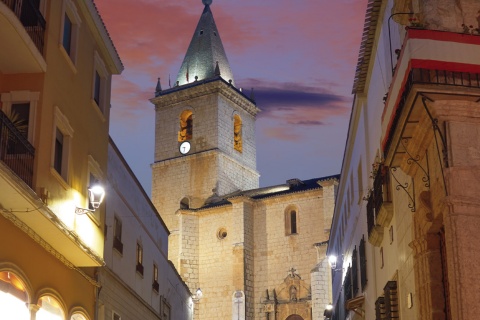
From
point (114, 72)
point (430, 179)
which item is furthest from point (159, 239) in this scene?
point (430, 179)

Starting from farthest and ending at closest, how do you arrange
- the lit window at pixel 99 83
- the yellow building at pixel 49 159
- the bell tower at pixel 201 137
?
the bell tower at pixel 201 137 → the lit window at pixel 99 83 → the yellow building at pixel 49 159

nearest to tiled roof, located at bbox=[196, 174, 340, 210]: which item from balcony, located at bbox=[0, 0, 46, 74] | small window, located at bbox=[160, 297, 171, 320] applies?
small window, located at bbox=[160, 297, 171, 320]

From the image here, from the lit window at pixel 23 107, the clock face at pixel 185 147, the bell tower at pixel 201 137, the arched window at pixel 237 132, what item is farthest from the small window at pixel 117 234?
the arched window at pixel 237 132

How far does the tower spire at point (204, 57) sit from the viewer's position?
71.9 meters

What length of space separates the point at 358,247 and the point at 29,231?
443 inches

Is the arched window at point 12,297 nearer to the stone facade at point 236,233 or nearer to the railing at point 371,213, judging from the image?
the railing at point 371,213

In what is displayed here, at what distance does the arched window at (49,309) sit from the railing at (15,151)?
7.80 ft

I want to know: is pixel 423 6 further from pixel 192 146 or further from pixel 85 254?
pixel 192 146

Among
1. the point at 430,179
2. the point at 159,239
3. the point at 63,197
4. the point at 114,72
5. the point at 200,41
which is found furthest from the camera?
the point at 200,41

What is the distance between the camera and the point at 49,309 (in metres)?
15.0

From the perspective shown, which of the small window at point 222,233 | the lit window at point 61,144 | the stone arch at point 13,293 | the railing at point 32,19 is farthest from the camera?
the small window at point 222,233

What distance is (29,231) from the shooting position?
1383 cm

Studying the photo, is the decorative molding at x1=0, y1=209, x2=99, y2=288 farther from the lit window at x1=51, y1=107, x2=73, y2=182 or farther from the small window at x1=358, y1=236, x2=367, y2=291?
the small window at x1=358, y1=236, x2=367, y2=291

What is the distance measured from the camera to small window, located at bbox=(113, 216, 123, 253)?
2094 centimetres
